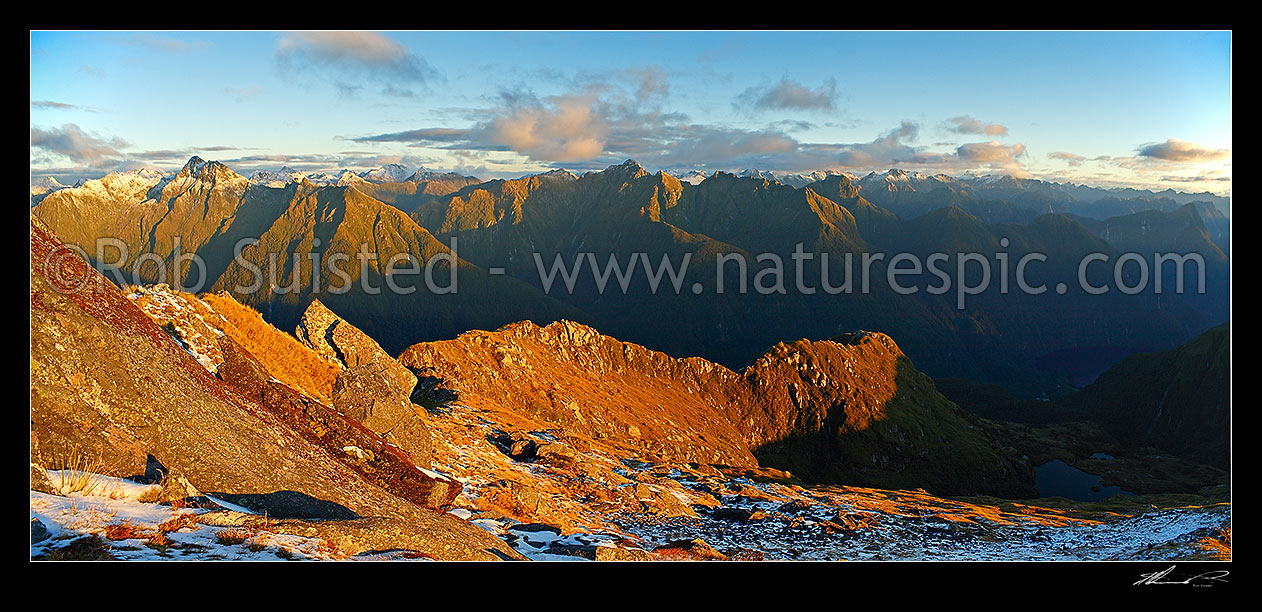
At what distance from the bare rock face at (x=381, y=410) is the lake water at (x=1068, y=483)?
132570 millimetres

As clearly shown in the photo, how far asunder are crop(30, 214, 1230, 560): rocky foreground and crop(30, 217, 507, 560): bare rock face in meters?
0.05

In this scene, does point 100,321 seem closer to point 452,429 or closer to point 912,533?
point 452,429

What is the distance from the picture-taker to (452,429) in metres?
32.9

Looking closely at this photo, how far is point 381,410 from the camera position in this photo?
77.3 ft

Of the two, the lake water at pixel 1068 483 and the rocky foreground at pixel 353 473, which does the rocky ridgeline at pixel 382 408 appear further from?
the lake water at pixel 1068 483

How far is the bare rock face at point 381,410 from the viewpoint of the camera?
23.0 metres

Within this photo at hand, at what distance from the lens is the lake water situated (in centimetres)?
11856

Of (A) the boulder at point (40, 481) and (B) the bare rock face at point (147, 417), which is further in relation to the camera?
(B) the bare rock face at point (147, 417)
